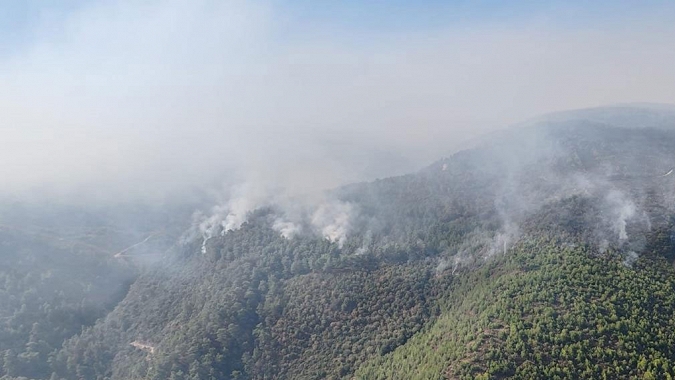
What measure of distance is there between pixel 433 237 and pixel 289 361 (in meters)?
59.9

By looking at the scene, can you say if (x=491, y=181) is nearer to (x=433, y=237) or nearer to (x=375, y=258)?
(x=433, y=237)

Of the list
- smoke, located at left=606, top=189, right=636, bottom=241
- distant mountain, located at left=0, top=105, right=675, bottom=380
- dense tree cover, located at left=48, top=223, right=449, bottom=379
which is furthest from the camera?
dense tree cover, located at left=48, top=223, right=449, bottom=379

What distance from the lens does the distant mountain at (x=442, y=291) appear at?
95062mm

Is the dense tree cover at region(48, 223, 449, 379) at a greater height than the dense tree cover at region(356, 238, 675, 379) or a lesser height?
lesser

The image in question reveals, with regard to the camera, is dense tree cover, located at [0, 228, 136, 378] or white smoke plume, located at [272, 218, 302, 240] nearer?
dense tree cover, located at [0, 228, 136, 378]

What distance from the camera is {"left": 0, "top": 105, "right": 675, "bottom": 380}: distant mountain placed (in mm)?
95062

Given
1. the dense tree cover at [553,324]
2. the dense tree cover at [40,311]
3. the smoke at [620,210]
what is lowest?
the dense tree cover at [40,311]

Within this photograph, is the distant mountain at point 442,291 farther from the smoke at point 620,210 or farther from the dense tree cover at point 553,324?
the smoke at point 620,210

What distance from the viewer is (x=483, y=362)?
90438 mm

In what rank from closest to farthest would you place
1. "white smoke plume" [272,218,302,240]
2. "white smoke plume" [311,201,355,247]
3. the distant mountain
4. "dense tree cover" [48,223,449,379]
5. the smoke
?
the distant mountain → the smoke → "dense tree cover" [48,223,449,379] → "white smoke plume" [311,201,355,247] → "white smoke plume" [272,218,302,240]

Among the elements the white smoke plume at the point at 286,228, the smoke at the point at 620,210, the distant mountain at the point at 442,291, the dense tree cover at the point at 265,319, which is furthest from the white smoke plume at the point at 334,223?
the smoke at the point at 620,210

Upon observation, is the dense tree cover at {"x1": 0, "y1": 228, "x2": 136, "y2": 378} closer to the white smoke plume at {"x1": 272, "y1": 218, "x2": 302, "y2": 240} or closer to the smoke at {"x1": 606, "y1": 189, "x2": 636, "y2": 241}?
the white smoke plume at {"x1": 272, "y1": 218, "x2": 302, "y2": 240}

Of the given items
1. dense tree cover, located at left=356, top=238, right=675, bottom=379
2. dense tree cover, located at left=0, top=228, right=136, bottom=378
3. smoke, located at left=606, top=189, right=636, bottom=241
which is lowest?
dense tree cover, located at left=0, top=228, right=136, bottom=378

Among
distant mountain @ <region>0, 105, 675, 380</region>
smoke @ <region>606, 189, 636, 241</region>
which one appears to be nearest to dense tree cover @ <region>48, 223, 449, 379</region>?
distant mountain @ <region>0, 105, 675, 380</region>
